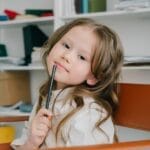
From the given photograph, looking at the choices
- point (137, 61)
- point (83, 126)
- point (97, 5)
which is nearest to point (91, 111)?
point (83, 126)

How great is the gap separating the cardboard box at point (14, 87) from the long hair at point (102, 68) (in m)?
1.26

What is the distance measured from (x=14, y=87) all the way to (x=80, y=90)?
1412 mm

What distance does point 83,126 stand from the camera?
1.16 meters

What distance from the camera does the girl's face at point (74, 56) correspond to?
1212 mm

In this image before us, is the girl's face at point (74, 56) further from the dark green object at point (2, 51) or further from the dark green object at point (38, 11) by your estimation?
the dark green object at point (2, 51)

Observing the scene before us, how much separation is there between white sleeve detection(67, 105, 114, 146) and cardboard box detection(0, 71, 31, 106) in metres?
1.44

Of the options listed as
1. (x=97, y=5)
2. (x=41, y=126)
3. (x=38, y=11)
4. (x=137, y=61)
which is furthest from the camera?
(x=38, y=11)

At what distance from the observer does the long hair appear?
123 centimetres

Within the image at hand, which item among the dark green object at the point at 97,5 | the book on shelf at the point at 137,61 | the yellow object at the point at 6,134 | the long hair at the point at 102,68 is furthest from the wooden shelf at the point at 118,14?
the yellow object at the point at 6,134

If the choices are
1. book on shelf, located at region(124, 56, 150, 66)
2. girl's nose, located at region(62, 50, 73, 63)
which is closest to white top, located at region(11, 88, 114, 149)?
girl's nose, located at region(62, 50, 73, 63)

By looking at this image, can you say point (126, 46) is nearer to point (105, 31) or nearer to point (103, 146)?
point (105, 31)

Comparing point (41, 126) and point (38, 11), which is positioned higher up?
point (38, 11)

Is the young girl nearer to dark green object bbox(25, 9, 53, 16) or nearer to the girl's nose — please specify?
the girl's nose

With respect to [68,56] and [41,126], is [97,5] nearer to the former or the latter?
[68,56]
